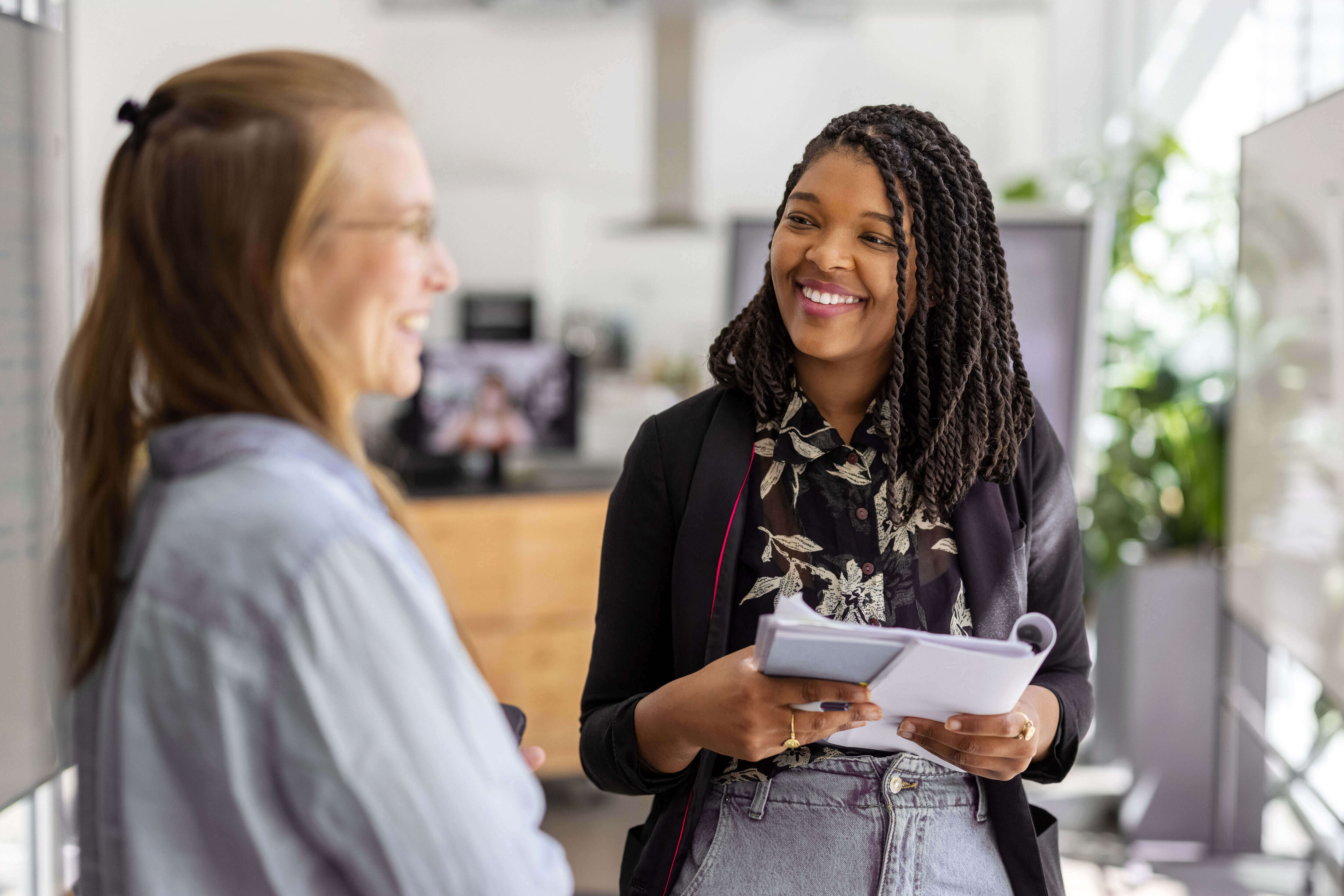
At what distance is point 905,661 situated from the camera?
0.80 metres

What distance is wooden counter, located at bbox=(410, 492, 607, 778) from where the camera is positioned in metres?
3.30

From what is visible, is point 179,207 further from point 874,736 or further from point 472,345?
point 472,345

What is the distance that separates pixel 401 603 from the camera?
0.60m

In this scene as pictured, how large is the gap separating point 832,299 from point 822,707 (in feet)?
1.28

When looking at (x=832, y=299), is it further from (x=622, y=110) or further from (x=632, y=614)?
(x=622, y=110)

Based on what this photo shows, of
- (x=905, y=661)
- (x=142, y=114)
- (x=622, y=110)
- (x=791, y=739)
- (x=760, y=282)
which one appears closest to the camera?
(x=142, y=114)

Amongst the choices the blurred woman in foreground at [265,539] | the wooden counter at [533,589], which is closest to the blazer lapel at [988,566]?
the blurred woman in foreground at [265,539]

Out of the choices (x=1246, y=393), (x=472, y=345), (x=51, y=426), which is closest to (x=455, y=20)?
(x=472, y=345)

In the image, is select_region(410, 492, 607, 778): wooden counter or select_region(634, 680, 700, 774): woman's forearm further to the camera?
select_region(410, 492, 607, 778): wooden counter

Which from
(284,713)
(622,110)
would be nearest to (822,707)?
(284,713)

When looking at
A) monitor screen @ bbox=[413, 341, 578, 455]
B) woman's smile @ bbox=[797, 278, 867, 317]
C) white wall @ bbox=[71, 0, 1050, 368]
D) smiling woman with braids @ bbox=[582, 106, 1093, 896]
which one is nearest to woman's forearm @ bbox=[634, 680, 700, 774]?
smiling woman with braids @ bbox=[582, 106, 1093, 896]

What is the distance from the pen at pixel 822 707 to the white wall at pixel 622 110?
4.78 meters

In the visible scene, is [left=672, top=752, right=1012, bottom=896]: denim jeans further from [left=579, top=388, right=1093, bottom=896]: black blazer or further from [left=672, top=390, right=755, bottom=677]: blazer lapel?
[left=672, top=390, right=755, bottom=677]: blazer lapel

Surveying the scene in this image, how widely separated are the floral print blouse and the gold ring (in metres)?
0.11
